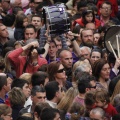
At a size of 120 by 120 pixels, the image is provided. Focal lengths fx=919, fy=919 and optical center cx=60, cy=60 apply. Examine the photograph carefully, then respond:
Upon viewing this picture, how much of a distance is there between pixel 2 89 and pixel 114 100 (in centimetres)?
187

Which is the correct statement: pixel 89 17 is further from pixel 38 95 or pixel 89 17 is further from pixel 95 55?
pixel 38 95

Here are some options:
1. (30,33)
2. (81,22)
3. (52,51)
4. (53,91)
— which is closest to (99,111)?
(53,91)

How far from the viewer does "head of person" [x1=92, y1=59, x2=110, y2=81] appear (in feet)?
54.4

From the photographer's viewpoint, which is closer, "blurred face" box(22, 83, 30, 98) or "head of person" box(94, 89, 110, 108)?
"head of person" box(94, 89, 110, 108)

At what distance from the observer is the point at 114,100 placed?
48.0ft

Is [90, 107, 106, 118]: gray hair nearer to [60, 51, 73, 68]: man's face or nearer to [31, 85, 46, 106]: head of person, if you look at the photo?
[31, 85, 46, 106]: head of person

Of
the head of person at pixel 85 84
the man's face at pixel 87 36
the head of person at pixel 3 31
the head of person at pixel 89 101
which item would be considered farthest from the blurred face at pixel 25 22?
the head of person at pixel 89 101

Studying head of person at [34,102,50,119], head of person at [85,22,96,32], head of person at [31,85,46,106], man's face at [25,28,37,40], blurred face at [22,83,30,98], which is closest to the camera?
head of person at [34,102,50,119]

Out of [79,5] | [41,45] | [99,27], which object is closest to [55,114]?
[41,45]

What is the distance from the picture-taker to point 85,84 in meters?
14.8

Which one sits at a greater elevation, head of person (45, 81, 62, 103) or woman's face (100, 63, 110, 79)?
head of person (45, 81, 62, 103)

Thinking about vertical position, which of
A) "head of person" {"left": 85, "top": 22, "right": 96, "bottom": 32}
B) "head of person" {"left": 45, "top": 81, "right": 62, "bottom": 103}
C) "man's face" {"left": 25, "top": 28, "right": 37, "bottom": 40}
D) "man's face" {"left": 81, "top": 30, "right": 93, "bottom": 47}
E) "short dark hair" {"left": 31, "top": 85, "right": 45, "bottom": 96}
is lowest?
"head of person" {"left": 85, "top": 22, "right": 96, "bottom": 32}

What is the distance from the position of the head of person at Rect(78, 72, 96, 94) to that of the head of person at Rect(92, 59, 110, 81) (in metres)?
1.49

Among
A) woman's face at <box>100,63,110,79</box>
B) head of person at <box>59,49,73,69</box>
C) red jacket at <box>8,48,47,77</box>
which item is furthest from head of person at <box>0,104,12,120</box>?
head of person at <box>59,49,73,69</box>
